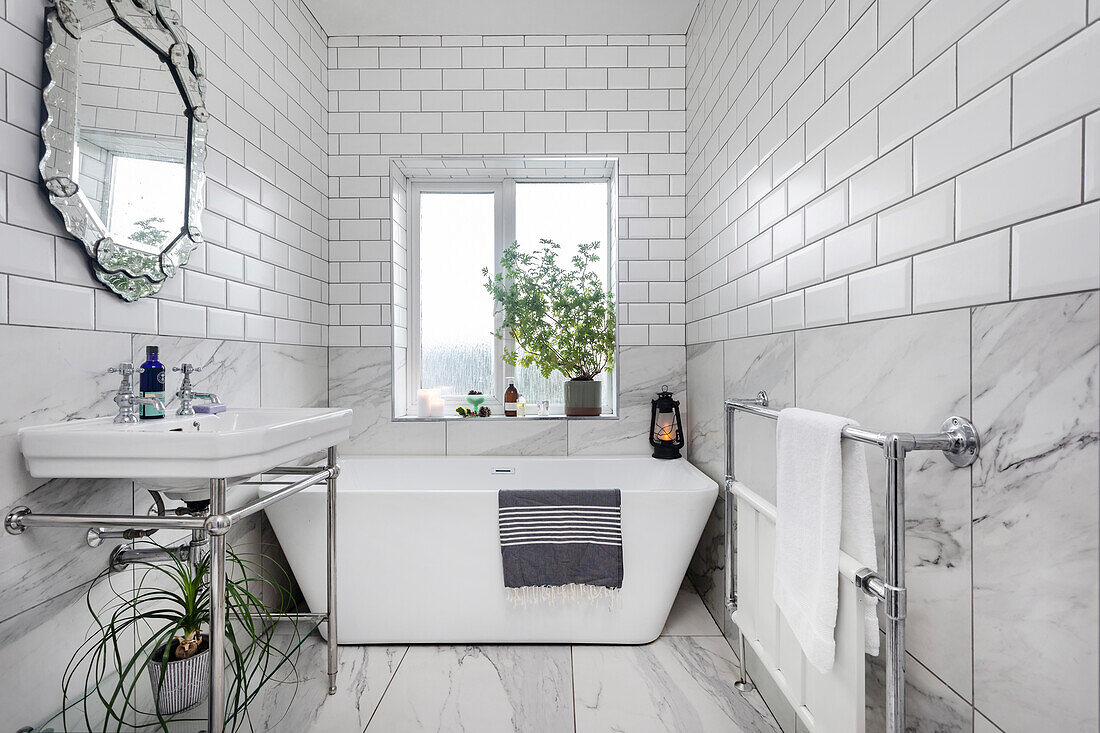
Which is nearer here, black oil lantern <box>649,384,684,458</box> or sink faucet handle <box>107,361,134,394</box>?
sink faucet handle <box>107,361,134,394</box>

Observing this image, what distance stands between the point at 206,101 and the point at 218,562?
1.59 meters

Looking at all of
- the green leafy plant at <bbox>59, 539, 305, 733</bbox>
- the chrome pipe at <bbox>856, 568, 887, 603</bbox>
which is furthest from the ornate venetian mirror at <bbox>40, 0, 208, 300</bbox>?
the chrome pipe at <bbox>856, 568, 887, 603</bbox>

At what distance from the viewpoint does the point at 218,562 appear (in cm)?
125

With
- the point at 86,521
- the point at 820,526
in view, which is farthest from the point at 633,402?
the point at 86,521

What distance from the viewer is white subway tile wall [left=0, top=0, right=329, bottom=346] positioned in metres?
1.27

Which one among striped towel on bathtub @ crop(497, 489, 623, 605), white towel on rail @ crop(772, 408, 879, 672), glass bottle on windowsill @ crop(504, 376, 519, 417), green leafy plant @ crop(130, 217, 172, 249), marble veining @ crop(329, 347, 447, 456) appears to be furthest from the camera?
glass bottle on windowsill @ crop(504, 376, 519, 417)

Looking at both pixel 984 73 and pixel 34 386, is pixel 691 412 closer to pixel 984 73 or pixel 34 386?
pixel 984 73

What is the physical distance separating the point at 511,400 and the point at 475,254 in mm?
917

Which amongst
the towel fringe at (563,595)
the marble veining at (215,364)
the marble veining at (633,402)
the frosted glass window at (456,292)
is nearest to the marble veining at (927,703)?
the towel fringe at (563,595)

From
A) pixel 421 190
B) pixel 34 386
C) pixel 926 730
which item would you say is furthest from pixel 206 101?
pixel 926 730

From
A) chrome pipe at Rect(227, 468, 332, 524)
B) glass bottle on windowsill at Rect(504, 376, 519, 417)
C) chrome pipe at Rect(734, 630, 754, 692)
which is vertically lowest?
chrome pipe at Rect(734, 630, 754, 692)

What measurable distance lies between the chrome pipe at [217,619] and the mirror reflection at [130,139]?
31.4 inches

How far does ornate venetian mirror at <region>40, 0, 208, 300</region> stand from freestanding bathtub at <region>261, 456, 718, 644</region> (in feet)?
3.25

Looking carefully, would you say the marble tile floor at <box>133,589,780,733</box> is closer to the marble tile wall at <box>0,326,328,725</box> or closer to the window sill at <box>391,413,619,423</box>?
the marble tile wall at <box>0,326,328,725</box>
